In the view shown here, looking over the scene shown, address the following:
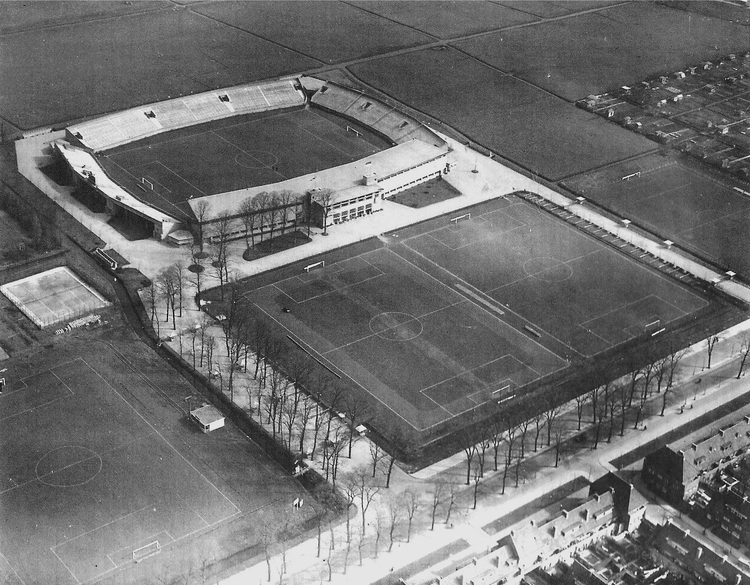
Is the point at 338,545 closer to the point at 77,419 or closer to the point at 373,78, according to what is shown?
the point at 77,419

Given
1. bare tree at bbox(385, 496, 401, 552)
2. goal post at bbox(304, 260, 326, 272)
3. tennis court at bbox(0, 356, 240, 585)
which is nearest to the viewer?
tennis court at bbox(0, 356, 240, 585)

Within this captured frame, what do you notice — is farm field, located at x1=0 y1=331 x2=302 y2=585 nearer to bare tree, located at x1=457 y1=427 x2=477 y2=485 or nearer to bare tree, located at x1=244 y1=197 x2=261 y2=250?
bare tree, located at x1=457 y1=427 x2=477 y2=485

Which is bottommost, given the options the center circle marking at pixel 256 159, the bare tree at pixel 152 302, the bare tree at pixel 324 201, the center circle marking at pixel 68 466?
the center circle marking at pixel 68 466

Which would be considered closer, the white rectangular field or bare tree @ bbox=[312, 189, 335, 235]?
the white rectangular field

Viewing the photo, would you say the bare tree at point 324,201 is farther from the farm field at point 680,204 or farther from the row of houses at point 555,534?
the row of houses at point 555,534

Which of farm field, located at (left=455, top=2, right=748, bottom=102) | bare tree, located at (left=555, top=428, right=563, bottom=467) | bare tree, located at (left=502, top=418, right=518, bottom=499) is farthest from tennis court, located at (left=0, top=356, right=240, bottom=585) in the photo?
farm field, located at (left=455, top=2, right=748, bottom=102)

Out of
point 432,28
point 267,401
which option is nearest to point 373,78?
point 432,28

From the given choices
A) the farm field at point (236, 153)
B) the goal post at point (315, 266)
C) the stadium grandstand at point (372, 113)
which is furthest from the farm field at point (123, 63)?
the goal post at point (315, 266)
